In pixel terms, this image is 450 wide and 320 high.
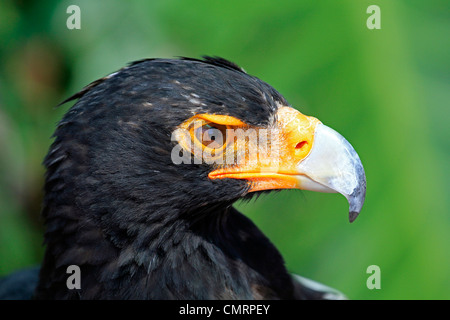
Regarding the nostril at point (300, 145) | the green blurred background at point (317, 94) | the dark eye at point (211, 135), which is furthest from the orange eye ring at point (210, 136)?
the green blurred background at point (317, 94)

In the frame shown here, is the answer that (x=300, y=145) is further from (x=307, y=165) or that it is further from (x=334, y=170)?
(x=334, y=170)

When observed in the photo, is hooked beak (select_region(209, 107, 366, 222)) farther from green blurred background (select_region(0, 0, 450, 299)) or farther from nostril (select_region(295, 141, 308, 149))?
green blurred background (select_region(0, 0, 450, 299))

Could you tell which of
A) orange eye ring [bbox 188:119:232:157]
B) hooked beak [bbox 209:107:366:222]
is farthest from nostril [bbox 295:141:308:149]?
orange eye ring [bbox 188:119:232:157]

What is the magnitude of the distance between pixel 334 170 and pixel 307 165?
132 millimetres

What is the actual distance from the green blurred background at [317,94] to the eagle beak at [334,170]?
87 cm

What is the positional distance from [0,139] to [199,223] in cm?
284

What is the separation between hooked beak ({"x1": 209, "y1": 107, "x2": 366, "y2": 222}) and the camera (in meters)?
2.53

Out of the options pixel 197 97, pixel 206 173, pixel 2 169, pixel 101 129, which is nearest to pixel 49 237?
pixel 101 129

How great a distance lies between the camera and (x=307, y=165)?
261cm

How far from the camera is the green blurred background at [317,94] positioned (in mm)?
3334

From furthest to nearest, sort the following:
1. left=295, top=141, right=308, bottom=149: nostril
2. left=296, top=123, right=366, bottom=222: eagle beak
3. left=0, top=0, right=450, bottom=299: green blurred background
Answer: left=0, top=0, right=450, bottom=299: green blurred background → left=295, top=141, right=308, bottom=149: nostril → left=296, top=123, right=366, bottom=222: eagle beak

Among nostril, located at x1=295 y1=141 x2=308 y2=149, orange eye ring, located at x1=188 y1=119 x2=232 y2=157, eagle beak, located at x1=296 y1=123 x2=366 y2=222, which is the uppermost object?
orange eye ring, located at x1=188 y1=119 x2=232 y2=157

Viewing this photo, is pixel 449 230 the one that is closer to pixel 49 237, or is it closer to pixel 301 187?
pixel 301 187

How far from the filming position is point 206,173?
106 inches
